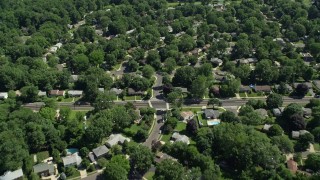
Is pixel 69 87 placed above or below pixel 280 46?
below

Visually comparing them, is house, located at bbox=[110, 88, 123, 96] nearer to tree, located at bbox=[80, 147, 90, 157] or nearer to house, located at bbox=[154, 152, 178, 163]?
tree, located at bbox=[80, 147, 90, 157]

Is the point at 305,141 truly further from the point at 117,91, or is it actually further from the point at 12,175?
the point at 12,175

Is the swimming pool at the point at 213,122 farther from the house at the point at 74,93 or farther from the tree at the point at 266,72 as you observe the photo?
the house at the point at 74,93

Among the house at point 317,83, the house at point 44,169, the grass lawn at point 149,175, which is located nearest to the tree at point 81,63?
the house at point 44,169

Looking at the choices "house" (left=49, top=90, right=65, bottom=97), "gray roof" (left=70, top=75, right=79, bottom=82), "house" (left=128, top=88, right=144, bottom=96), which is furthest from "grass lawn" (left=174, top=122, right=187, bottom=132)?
"gray roof" (left=70, top=75, right=79, bottom=82)

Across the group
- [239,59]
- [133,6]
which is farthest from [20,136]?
[133,6]

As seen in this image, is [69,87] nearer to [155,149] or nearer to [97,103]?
[97,103]
